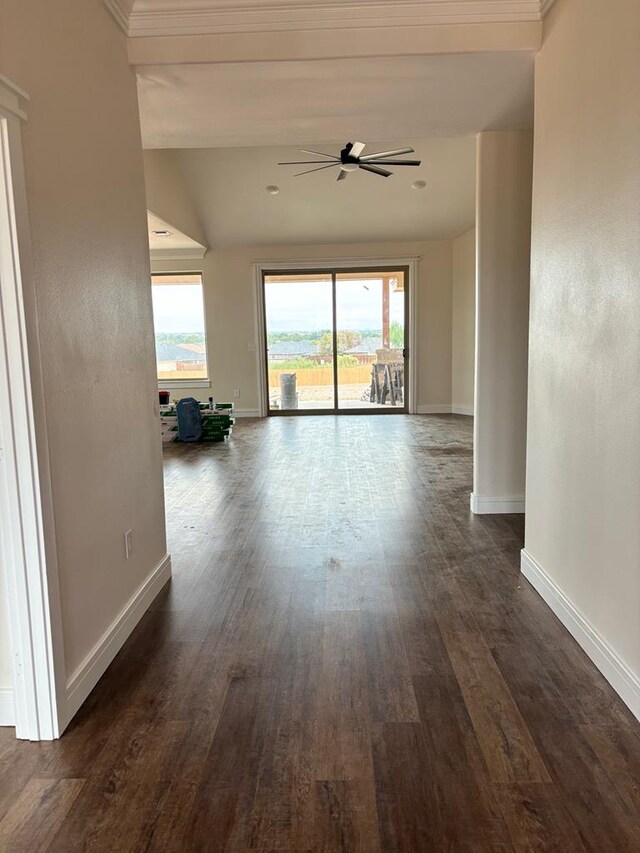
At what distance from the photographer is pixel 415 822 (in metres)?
1.56

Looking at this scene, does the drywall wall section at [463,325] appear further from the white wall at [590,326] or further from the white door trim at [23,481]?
the white door trim at [23,481]

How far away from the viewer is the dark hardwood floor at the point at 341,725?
155 cm

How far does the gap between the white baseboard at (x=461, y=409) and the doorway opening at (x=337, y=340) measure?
2.49ft

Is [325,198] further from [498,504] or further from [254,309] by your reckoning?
[498,504]

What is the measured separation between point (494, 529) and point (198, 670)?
7.49 feet

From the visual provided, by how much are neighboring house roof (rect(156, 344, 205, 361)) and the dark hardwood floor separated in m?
6.51

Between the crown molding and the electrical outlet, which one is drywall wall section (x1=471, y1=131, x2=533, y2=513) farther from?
the electrical outlet

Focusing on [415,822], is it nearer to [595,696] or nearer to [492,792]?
[492,792]

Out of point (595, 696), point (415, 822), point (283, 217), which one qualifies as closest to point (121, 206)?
point (415, 822)

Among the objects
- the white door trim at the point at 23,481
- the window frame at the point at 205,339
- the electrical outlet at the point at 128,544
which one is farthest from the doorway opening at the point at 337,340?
the white door trim at the point at 23,481

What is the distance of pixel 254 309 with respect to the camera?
30.5 feet

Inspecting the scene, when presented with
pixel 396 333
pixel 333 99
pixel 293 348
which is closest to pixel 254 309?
pixel 293 348

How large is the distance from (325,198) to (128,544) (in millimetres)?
6521

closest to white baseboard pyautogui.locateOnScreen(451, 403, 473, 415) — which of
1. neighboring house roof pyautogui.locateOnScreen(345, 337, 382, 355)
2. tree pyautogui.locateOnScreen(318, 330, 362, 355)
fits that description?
neighboring house roof pyautogui.locateOnScreen(345, 337, 382, 355)
